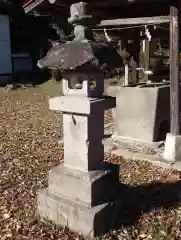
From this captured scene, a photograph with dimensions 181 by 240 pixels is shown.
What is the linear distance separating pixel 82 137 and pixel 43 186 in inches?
66.0

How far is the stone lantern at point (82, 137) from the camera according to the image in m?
3.54

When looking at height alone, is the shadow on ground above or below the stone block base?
below

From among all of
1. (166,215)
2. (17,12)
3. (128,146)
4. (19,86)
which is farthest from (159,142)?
(17,12)

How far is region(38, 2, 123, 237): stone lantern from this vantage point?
3.54 metres

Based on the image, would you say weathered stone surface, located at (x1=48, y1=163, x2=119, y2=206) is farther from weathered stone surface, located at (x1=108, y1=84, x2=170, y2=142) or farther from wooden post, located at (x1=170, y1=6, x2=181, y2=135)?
weathered stone surface, located at (x1=108, y1=84, x2=170, y2=142)

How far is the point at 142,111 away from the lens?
6.71m

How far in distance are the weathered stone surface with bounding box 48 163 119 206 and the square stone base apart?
7cm

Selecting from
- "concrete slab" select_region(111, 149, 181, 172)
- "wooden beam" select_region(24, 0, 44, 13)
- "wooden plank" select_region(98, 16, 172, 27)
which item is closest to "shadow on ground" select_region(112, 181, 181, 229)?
"concrete slab" select_region(111, 149, 181, 172)

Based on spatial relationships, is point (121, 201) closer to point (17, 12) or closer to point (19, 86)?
point (19, 86)

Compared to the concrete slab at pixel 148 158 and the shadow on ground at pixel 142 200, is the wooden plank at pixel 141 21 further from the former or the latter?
the shadow on ground at pixel 142 200

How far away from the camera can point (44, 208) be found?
13.0 feet

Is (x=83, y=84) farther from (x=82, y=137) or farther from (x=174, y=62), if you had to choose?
(x=174, y=62)

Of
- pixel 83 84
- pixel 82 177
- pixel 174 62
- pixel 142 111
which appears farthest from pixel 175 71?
pixel 82 177

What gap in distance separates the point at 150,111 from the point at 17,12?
1640 centimetres
